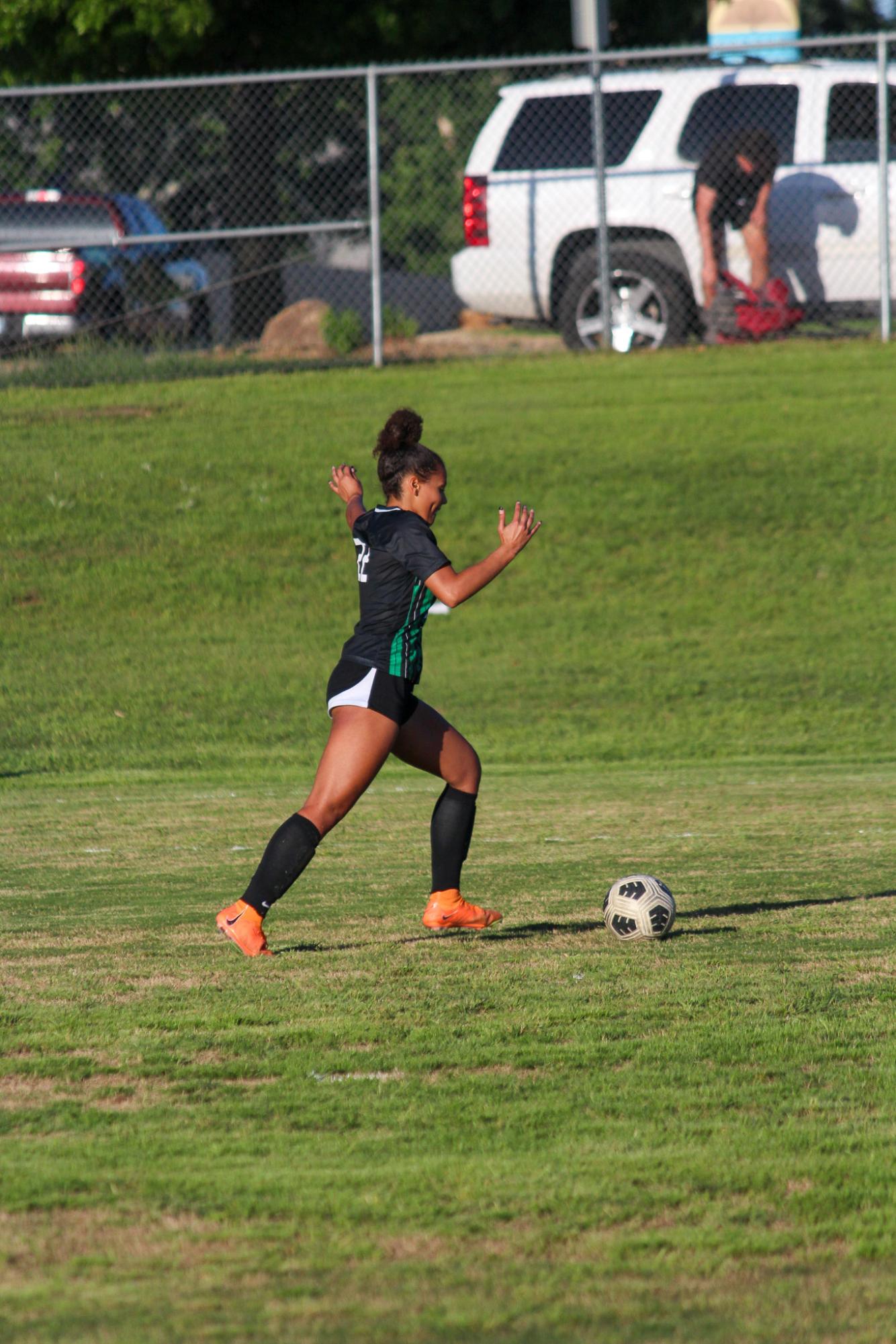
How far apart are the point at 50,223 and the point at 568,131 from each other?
6.11 metres

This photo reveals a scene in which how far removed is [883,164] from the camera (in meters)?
18.4

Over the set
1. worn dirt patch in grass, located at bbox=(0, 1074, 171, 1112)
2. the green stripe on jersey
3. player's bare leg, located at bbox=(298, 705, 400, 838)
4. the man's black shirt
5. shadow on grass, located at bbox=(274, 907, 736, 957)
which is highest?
the man's black shirt

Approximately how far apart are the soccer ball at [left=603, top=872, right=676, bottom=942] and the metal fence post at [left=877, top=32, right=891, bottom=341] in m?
13.4

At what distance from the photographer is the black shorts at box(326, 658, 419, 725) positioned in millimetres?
6535

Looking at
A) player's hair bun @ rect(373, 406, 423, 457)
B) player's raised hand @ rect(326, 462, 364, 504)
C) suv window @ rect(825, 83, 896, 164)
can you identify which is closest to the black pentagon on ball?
player's hair bun @ rect(373, 406, 423, 457)

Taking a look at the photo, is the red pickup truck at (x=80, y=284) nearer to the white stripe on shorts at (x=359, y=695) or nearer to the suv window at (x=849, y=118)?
the suv window at (x=849, y=118)

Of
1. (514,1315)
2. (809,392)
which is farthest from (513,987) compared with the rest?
(809,392)

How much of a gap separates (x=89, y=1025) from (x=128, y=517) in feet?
43.6

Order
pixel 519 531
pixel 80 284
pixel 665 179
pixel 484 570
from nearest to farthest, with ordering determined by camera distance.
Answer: pixel 484 570, pixel 519 531, pixel 665 179, pixel 80 284

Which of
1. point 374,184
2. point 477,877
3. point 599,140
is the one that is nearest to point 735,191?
point 599,140

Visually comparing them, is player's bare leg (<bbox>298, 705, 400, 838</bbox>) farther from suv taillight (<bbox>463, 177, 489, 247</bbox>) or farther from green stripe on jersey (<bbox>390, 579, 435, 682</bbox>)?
suv taillight (<bbox>463, 177, 489, 247</bbox>)

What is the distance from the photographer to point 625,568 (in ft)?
56.6

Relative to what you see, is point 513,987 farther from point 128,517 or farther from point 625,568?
point 128,517

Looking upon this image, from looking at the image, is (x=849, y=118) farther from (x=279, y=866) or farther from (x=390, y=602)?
(x=279, y=866)
